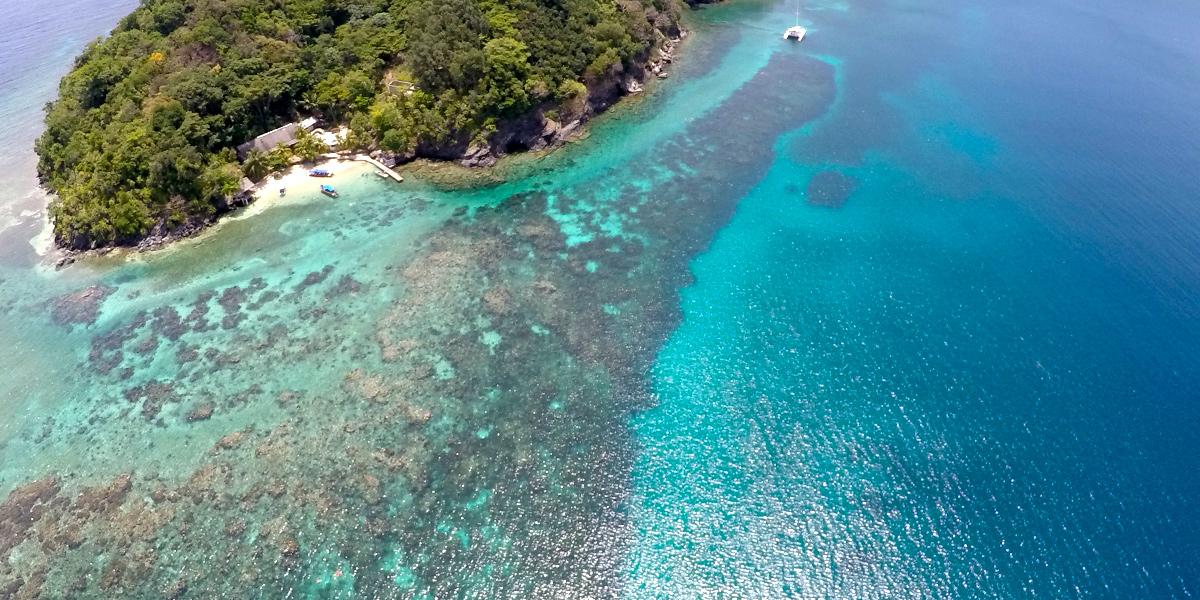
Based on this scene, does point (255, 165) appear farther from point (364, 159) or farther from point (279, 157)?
point (364, 159)

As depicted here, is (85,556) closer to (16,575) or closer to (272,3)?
(16,575)

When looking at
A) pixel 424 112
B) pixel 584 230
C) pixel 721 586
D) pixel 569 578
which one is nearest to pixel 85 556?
pixel 569 578

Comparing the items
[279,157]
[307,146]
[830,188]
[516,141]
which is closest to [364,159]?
[307,146]

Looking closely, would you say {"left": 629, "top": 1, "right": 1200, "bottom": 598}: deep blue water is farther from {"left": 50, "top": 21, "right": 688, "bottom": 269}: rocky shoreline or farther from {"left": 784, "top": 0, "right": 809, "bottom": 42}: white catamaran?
{"left": 784, "top": 0, "right": 809, "bottom": 42}: white catamaran

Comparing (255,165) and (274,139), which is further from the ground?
(274,139)

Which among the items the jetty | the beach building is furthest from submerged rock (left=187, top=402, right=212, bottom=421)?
the beach building

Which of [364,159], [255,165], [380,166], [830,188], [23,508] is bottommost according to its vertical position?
[23,508]

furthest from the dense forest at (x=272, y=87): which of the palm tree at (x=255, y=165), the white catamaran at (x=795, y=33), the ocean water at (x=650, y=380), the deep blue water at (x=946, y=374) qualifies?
the white catamaran at (x=795, y=33)
